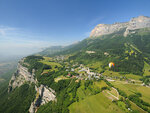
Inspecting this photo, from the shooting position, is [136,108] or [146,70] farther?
[146,70]

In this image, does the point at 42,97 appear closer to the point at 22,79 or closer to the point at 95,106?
the point at 95,106

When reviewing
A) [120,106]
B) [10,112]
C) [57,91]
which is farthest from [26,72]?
[120,106]

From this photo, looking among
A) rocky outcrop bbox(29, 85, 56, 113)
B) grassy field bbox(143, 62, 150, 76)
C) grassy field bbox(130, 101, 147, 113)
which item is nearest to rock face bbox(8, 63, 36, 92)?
rocky outcrop bbox(29, 85, 56, 113)

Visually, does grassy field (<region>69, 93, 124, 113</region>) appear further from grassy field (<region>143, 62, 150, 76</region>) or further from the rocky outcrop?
grassy field (<region>143, 62, 150, 76</region>)

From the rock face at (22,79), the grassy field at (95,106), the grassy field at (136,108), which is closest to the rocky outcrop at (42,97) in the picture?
the grassy field at (95,106)

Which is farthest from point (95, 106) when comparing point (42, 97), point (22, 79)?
point (22, 79)

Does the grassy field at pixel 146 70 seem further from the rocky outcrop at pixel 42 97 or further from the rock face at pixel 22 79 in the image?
the rock face at pixel 22 79
